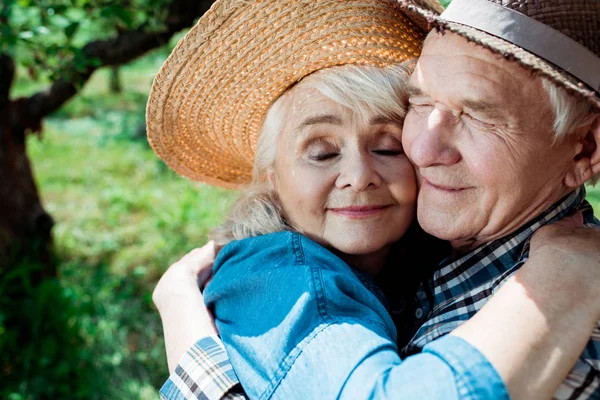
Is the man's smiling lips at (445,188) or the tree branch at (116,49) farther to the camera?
the tree branch at (116,49)

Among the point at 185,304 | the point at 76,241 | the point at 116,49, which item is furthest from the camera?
the point at 76,241

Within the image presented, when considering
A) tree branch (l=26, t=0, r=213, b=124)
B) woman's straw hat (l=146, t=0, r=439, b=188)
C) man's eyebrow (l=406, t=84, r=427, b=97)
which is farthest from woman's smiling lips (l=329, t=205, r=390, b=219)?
tree branch (l=26, t=0, r=213, b=124)

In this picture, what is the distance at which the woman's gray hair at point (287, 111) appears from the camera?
2.05m

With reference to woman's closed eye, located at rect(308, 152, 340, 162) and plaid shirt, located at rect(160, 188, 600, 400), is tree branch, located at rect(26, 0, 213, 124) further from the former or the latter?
plaid shirt, located at rect(160, 188, 600, 400)

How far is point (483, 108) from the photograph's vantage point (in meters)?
1.71

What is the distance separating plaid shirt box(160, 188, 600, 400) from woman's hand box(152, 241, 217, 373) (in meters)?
0.08

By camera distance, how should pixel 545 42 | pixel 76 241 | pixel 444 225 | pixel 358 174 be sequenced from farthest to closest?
pixel 76 241 < pixel 358 174 < pixel 444 225 < pixel 545 42

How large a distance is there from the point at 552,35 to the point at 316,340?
0.98 metres

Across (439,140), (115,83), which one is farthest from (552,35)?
(115,83)

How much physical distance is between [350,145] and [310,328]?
708 millimetres

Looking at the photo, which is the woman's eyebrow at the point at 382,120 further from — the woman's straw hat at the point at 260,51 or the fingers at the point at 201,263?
the fingers at the point at 201,263

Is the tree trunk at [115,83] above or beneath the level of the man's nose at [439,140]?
beneath

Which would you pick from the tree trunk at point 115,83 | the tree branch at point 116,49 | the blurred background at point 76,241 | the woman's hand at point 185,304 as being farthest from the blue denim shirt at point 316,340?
the tree trunk at point 115,83

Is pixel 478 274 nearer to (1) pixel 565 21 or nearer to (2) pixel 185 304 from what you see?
(1) pixel 565 21
